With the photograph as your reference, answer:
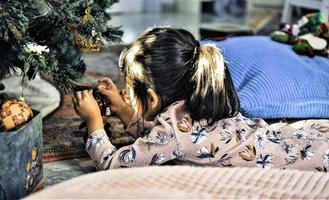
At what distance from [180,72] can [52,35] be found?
0.42m

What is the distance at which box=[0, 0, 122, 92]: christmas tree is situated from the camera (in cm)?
116

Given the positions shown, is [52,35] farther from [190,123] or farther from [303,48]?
[303,48]

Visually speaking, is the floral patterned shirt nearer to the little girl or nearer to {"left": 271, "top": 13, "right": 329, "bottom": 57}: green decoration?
the little girl

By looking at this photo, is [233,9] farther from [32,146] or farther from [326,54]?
[32,146]

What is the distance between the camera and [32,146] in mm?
1155

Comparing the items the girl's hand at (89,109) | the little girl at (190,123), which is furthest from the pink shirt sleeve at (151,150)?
the girl's hand at (89,109)

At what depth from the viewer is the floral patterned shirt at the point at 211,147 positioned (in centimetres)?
125

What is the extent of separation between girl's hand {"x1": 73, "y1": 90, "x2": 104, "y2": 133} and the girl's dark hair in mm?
125

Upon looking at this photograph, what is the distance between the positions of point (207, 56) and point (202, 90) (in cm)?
8

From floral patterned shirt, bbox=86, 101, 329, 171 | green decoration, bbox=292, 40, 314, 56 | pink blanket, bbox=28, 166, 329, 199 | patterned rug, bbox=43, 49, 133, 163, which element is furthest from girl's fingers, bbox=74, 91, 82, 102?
green decoration, bbox=292, 40, 314, 56

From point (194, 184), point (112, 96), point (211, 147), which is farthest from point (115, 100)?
point (194, 184)

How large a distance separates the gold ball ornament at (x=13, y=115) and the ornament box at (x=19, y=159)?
0.02 metres

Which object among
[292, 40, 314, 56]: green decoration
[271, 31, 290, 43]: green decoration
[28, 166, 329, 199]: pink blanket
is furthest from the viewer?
[271, 31, 290, 43]: green decoration

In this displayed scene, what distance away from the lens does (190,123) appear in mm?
1278
